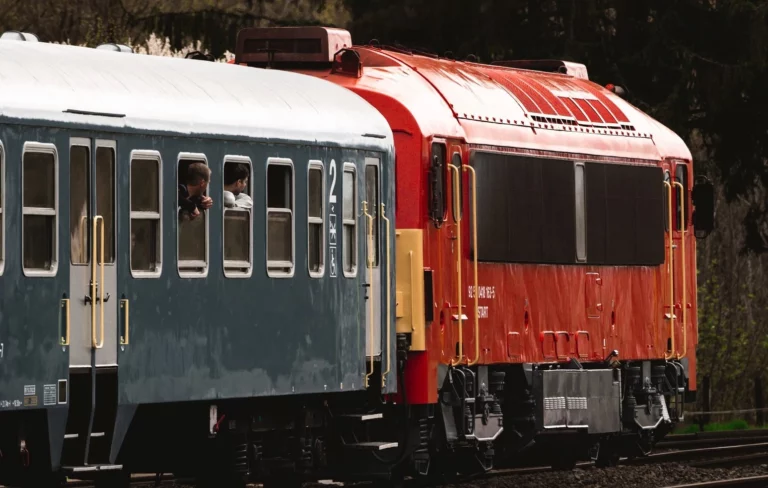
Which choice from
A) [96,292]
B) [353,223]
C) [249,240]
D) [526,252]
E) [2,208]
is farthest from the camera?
[526,252]

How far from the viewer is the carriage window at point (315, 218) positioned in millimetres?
14727

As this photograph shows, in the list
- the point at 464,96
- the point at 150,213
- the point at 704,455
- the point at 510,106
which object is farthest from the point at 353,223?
the point at 704,455

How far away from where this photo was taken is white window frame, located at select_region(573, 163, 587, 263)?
18.6m

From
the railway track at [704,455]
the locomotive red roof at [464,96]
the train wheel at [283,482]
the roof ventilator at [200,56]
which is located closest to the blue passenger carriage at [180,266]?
the train wheel at [283,482]

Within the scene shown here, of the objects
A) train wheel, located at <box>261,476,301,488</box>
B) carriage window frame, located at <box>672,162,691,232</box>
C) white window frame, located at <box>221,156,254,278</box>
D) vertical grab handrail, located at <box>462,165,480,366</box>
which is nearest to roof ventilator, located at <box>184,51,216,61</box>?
vertical grab handrail, located at <box>462,165,480,366</box>

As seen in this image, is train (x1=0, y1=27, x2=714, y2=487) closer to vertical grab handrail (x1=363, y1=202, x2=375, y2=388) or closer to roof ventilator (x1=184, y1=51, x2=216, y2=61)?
vertical grab handrail (x1=363, y1=202, x2=375, y2=388)

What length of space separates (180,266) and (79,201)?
107 cm

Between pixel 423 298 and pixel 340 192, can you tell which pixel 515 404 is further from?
pixel 340 192

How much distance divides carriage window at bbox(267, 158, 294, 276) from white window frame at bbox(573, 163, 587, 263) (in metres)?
4.70

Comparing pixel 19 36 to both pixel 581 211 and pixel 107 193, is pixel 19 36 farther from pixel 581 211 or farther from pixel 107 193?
pixel 581 211

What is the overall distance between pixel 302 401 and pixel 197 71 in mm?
2597

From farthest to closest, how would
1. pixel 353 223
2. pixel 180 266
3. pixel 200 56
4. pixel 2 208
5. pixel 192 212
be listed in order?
1. pixel 200 56
2. pixel 353 223
3. pixel 192 212
4. pixel 180 266
5. pixel 2 208

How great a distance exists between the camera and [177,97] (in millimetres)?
13484

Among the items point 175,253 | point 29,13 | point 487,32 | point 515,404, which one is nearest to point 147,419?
point 175,253
